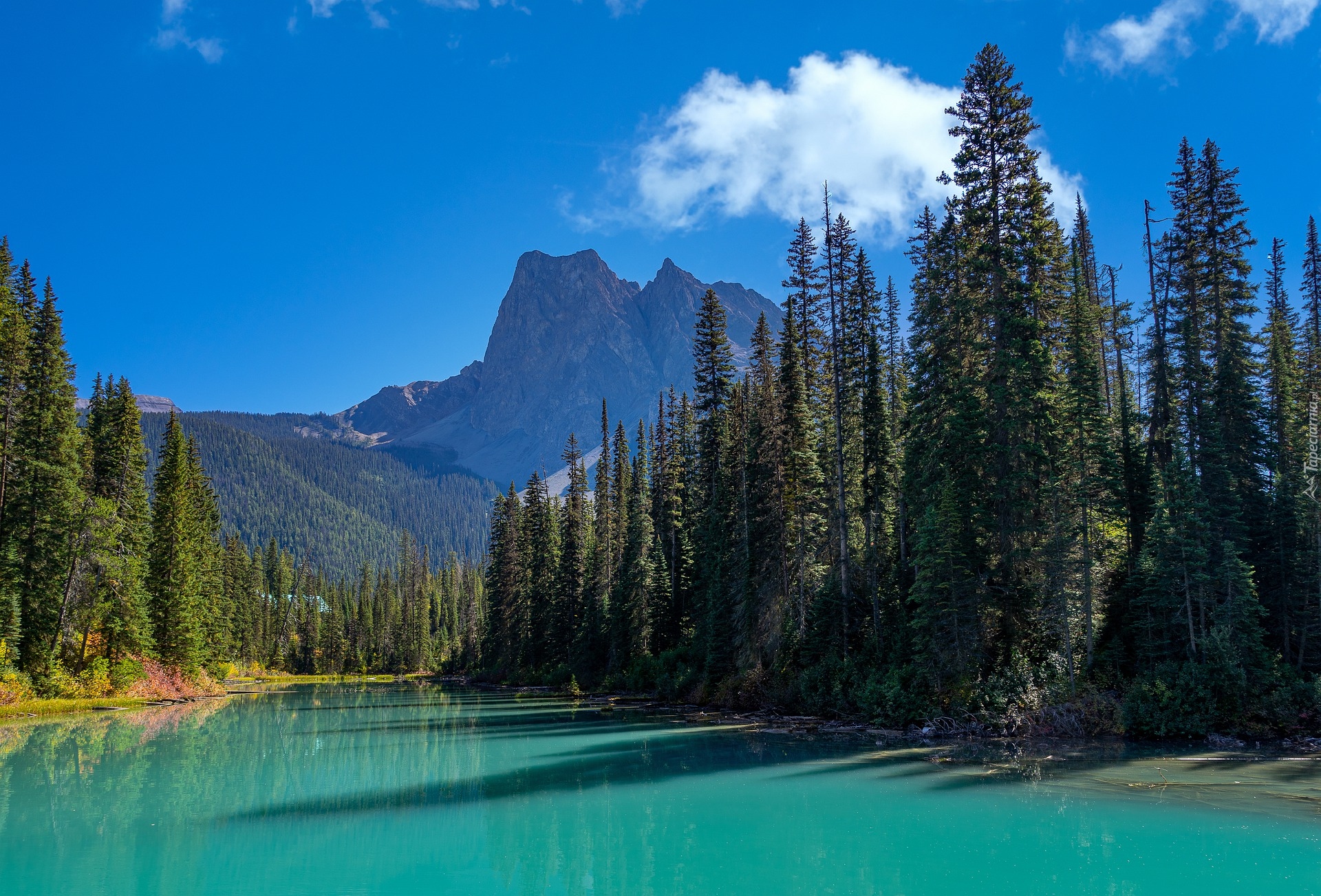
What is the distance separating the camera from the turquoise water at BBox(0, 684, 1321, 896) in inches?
527

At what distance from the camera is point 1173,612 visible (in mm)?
28625

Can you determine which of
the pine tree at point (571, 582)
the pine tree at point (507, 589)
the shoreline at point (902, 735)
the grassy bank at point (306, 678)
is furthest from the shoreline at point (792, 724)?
the grassy bank at point (306, 678)

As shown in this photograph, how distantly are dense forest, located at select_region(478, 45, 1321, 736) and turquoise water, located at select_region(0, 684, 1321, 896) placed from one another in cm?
435

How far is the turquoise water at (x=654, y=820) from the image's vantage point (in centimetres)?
1338

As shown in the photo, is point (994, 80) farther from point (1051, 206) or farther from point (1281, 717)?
point (1281, 717)

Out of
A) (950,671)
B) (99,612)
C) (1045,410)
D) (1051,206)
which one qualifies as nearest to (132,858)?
(950,671)

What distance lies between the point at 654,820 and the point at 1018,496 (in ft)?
65.0

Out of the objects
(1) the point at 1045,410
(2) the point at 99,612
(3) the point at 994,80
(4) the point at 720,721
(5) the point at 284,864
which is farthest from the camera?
(2) the point at 99,612

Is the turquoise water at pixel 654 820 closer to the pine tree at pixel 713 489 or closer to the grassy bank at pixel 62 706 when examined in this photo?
the grassy bank at pixel 62 706

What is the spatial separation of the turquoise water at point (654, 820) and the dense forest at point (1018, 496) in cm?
435

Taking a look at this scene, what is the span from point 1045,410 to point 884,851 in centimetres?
2127

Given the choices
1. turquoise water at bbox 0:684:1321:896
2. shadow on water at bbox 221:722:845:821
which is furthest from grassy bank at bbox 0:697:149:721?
shadow on water at bbox 221:722:845:821

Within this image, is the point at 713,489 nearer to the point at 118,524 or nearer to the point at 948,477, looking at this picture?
the point at 948,477

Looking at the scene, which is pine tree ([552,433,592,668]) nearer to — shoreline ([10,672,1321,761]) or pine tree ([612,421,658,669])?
shoreline ([10,672,1321,761])
